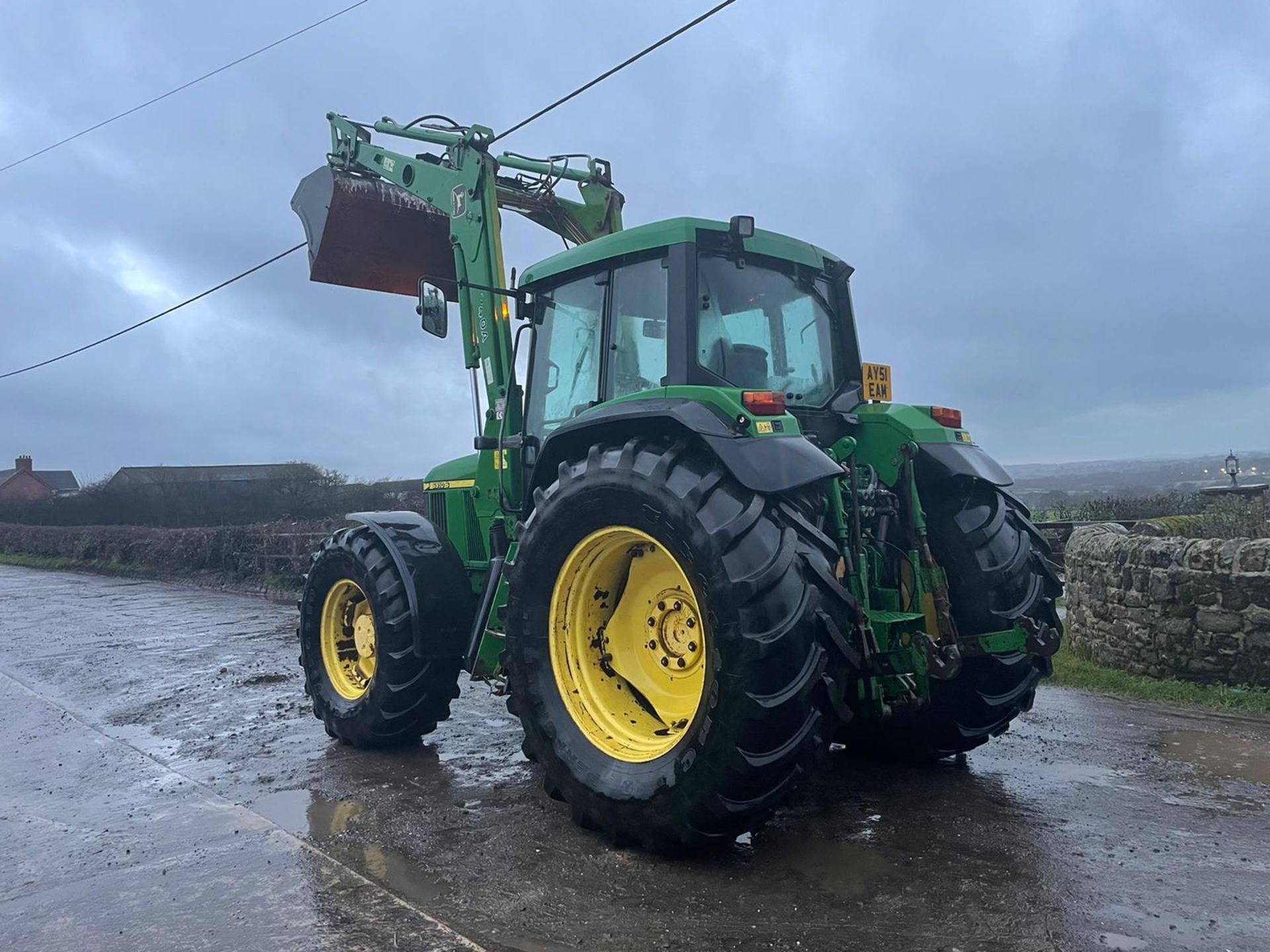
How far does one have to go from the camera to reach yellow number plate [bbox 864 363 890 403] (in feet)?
15.9

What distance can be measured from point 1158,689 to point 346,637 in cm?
566

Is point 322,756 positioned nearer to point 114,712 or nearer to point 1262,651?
point 114,712

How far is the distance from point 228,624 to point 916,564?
404 inches

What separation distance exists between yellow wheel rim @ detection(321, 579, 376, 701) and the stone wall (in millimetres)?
5719

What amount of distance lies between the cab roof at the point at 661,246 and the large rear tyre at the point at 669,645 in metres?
1.08

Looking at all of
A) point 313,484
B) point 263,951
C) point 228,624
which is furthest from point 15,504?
point 263,951

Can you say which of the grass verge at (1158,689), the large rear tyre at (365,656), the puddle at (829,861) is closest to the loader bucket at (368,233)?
the large rear tyre at (365,656)

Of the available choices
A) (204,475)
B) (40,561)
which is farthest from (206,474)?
(40,561)

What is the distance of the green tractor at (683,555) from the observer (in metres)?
3.41

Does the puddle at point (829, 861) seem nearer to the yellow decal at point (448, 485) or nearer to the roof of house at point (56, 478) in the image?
the yellow decal at point (448, 485)

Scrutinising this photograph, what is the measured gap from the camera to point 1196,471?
83.5 feet

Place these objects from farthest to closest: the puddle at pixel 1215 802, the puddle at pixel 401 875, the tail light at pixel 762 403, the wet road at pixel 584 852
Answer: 1. the puddle at pixel 1215 802
2. the tail light at pixel 762 403
3. the puddle at pixel 401 875
4. the wet road at pixel 584 852

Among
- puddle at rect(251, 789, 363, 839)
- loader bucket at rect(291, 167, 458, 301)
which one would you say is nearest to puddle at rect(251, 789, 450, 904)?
puddle at rect(251, 789, 363, 839)

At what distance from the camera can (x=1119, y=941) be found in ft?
9.34
